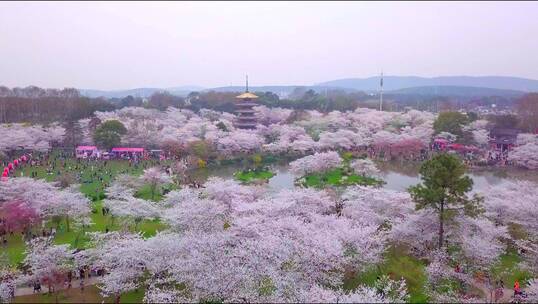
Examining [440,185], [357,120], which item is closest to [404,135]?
[357,120]

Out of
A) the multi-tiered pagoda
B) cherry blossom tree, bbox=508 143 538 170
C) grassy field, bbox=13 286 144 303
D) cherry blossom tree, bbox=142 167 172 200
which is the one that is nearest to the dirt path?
grassy field, bbox=13 286 144 303

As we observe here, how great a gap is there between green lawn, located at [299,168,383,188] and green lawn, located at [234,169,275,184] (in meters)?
3.25

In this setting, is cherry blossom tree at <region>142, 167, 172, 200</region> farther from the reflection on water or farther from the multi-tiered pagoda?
the multi-tiered pagoda

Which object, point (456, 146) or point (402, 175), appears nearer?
point (402, 175)

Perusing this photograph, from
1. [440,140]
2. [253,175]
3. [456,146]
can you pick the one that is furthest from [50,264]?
[440,140]

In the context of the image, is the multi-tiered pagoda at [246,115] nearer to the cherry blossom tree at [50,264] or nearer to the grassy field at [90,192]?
the grassy field at [90,192]

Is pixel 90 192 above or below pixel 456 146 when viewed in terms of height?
below

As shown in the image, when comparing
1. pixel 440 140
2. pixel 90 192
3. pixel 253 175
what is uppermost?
pixel 440 140

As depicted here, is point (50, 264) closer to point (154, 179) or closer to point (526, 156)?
point (154, 179)

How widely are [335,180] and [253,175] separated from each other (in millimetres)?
6473

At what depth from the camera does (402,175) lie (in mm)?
33469

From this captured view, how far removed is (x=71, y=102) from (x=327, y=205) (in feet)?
149

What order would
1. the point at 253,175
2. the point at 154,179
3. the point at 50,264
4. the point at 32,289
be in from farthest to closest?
the point at 253,175
the point at 154,179
the point at 32,289
the point at 50,264

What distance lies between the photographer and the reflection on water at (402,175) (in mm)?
30769
